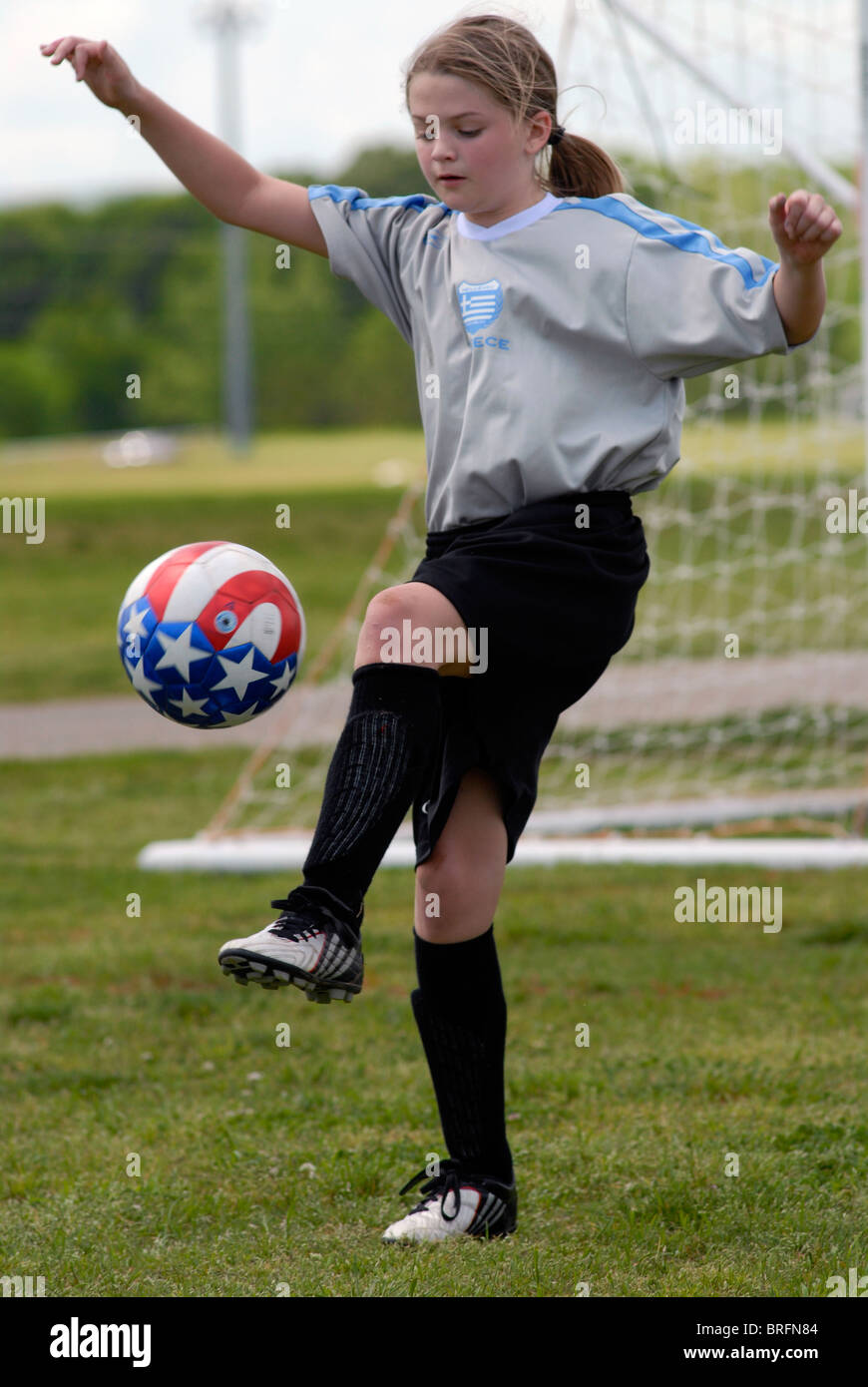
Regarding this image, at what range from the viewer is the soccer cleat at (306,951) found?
270cm

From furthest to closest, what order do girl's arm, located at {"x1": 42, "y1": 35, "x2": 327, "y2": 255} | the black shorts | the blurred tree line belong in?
the blurred tree line → girl's arm, located at {"x1": 42, "y1": 35, "x2": 327, "y2": 255} → the black shorts

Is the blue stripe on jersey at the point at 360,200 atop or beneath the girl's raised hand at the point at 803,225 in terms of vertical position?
atop

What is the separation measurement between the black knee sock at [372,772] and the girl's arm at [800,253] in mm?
888

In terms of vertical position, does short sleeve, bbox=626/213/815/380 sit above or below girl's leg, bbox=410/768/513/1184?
above

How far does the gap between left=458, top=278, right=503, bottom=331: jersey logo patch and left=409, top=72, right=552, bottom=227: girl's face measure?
160 mm

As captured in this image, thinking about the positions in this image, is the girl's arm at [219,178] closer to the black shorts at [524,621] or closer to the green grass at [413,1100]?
the black shorts at [524,621]

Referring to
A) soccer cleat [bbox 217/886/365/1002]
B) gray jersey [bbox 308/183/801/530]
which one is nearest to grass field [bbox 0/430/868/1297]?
soccer cleat [bbox 217/886/365/1002]

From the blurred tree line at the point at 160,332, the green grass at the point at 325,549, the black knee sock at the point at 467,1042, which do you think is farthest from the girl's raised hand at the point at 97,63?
the blurred tree line at the point at 160,332

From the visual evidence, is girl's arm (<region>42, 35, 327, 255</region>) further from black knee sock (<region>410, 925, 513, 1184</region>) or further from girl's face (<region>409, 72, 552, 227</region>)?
black knee sock (<region>410, 925, 513, 1184</region>)

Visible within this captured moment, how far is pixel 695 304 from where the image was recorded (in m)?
3.11

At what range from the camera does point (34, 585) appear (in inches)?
803

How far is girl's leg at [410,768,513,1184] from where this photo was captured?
3270mm

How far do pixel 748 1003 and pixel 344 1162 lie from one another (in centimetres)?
181

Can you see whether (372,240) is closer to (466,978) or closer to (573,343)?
(573,343)
